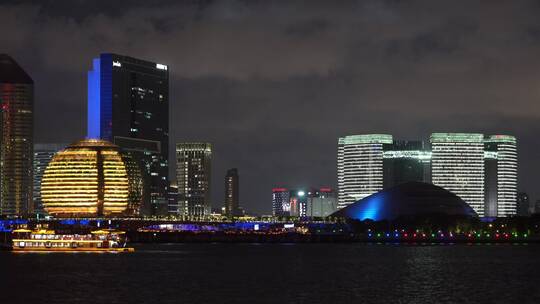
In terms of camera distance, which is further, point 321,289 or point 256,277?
point 256,277

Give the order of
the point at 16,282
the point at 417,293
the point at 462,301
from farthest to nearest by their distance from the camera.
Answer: the point at 16,282 < the point at 417,293 < the point at 462,301

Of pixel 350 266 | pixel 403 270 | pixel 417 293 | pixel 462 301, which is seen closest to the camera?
pixel 462 301

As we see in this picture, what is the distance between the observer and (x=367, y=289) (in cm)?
14388

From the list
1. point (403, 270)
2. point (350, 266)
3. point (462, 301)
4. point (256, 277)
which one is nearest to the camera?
point (462, 301)

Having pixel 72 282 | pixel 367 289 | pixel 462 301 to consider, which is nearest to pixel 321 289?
pixel 367 289

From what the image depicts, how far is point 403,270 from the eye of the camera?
18212 cm

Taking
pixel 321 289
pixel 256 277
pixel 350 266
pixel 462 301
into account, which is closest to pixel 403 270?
pixel 350 266

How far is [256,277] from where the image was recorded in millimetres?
164250

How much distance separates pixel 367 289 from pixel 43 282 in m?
43.0

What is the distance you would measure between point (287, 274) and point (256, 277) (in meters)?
8.66

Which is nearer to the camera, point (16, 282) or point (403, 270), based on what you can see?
point (16, 282)

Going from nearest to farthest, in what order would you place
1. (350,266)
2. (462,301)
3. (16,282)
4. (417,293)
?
1. (462,301)
2. (417,293)
3. (16,282)
4. (350,266)

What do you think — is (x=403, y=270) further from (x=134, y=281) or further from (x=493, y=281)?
(x=134, y=281)

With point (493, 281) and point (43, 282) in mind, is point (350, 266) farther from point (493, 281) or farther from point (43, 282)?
point (43, 282)
